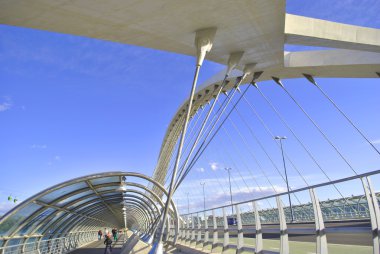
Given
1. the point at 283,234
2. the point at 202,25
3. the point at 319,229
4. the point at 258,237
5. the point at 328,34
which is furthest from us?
the point at 328,34

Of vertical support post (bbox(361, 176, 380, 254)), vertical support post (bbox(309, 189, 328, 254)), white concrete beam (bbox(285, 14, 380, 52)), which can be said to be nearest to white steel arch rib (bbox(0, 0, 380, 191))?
white concrete beam (bbox(285, 14, 380, 52))

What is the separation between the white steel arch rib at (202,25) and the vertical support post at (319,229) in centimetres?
A: 598

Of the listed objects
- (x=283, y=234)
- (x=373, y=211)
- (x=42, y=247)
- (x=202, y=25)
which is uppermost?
(x=202, y=25)

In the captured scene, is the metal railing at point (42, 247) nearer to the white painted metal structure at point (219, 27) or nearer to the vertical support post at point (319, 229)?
the white painted metal structure at point (219, 27)

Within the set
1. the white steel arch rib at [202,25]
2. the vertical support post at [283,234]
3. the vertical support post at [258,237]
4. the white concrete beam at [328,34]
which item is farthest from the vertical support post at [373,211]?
the white concrete beam at [328,34]

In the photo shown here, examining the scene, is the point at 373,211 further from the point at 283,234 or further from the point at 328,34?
the point at 328,34

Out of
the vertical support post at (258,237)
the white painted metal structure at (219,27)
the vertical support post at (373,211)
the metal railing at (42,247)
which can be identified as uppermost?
the white painted metal structure at (219,27)

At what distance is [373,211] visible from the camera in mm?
5203

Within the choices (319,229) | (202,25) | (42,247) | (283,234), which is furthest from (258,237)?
(42,247)

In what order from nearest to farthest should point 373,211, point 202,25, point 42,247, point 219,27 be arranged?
point 373,211 < point 202,25 < point 219,27 < point 42,247

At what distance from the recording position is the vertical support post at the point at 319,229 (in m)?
5.90

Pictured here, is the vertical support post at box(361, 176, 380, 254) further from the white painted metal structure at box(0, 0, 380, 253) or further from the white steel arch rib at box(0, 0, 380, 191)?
the white steel arch rib at box(0, 0, 380, 191)

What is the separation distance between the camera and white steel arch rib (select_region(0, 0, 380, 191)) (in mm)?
9016

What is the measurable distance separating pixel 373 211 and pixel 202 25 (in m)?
7.58
